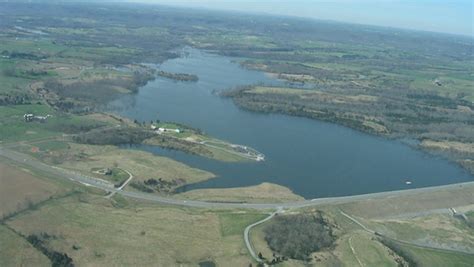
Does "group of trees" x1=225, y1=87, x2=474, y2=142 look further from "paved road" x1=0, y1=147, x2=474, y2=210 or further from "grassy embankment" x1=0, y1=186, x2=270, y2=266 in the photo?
"grassy embankment" x1=0, y1=186, x2=270, y2=266

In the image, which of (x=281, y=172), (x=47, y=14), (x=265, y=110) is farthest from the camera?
(x=47, y=14)

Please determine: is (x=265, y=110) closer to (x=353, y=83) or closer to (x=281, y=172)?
(x=281, y=172)

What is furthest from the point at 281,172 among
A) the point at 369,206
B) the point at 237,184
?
the point at 369,206

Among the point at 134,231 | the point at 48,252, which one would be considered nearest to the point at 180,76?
the point at 134,231

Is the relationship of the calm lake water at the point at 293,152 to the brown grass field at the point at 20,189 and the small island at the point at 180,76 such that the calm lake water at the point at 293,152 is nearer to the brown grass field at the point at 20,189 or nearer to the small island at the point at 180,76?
the small island at the point at 180,76

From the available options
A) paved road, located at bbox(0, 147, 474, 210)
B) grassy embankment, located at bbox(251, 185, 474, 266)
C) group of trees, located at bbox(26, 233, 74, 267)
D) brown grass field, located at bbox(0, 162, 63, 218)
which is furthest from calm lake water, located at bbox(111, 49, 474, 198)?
group of trees, located at bbox(26, 233, 74, 267)

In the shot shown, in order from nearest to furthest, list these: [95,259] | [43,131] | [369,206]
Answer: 1. [95,259]
2. [369,206]
3. [43,131]

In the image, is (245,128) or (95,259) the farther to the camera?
(245,128)
